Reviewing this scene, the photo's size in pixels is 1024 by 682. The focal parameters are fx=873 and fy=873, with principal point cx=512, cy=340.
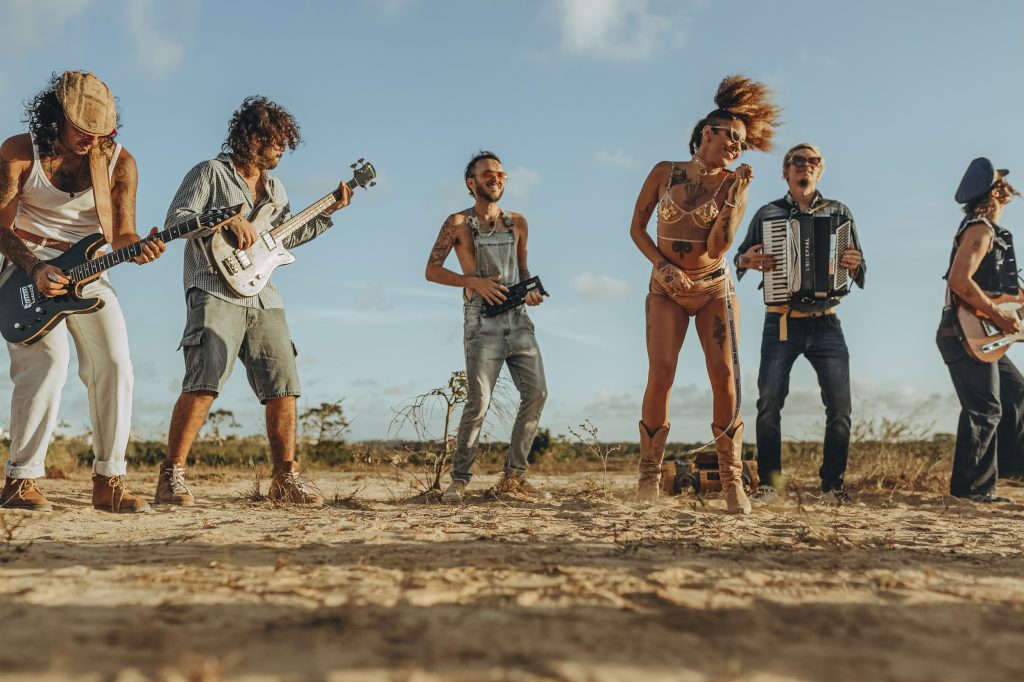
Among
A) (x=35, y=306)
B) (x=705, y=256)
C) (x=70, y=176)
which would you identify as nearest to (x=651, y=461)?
(x=705, y=256)

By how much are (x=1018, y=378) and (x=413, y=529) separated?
570 centimetres

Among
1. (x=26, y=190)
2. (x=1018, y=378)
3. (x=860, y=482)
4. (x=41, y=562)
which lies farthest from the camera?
(x=860, y=482)

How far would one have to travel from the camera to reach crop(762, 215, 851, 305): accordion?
6297 millimetres

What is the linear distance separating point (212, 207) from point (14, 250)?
1.16m

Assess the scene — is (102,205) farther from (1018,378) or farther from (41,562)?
(1018,378)

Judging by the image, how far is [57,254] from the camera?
17.1 ft

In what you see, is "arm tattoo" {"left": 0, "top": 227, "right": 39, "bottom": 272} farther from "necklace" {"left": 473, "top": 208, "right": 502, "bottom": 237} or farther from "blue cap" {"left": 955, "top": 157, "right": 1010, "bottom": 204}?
"blue cap" {"left": 955, "top": 157, "right": 1010, "bottom": 204}

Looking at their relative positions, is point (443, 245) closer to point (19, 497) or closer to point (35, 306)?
point (35, 306)

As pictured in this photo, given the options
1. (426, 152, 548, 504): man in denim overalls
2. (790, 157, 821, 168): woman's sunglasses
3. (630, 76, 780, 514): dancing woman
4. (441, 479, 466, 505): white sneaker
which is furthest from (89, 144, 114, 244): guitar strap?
(790, 157, 821, 168): woman's sunglasses

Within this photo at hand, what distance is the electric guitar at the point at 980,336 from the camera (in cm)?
673

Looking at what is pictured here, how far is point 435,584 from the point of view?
2824 millimetres

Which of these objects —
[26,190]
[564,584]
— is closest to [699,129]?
[564,584]

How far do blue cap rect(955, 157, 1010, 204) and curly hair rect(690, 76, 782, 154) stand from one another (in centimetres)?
236

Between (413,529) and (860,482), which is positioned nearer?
(413,529)
